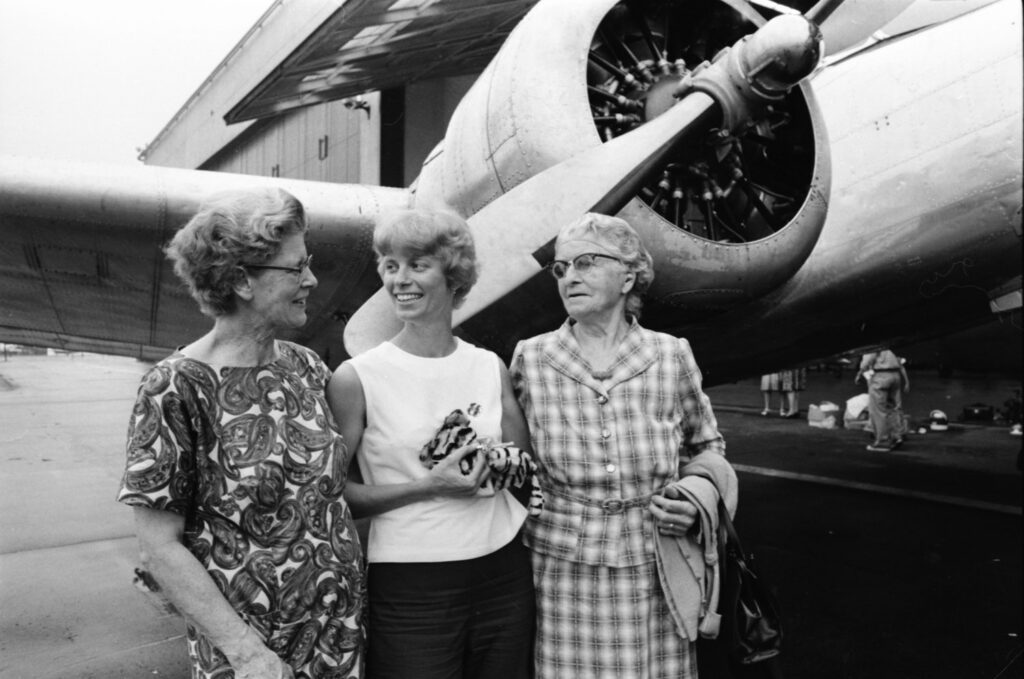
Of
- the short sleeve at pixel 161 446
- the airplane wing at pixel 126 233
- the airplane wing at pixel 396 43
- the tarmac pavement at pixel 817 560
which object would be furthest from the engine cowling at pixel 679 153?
the short sleeve at pixel 161 446

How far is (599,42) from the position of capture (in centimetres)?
383

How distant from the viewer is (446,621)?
152cm

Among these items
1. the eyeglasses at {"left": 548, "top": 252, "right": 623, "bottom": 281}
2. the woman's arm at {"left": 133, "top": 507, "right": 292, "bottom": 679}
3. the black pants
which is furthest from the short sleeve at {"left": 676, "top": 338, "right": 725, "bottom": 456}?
the woman's arm at {"left": 133, "top": 507, "right": 292, "bottom": 679}

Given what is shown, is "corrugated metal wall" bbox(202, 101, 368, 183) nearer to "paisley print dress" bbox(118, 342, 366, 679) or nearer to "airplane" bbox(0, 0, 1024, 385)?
"airplane" bbox(0, 0, 1024, 385)

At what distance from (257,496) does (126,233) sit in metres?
3.95

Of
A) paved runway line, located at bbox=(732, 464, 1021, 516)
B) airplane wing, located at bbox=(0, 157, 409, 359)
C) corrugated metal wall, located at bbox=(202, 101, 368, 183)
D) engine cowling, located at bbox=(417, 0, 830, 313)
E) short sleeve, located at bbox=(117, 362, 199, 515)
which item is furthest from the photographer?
corrugated metal wall, located at bbox=(202, 101, 368, 183)

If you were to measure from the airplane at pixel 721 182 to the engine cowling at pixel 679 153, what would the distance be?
11 mm

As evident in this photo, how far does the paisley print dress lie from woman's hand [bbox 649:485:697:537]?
0.64m

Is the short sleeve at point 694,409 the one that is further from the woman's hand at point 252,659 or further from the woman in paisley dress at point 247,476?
the woman's hand at point 252,659

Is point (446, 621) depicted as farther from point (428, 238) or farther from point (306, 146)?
point (306, 146)

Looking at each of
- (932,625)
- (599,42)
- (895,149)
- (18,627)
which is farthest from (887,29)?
(18,627)

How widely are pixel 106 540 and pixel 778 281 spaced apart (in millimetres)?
4614

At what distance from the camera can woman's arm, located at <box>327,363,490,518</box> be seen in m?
1.50

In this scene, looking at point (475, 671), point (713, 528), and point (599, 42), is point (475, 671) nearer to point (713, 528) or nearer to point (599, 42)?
point (713, 528)
